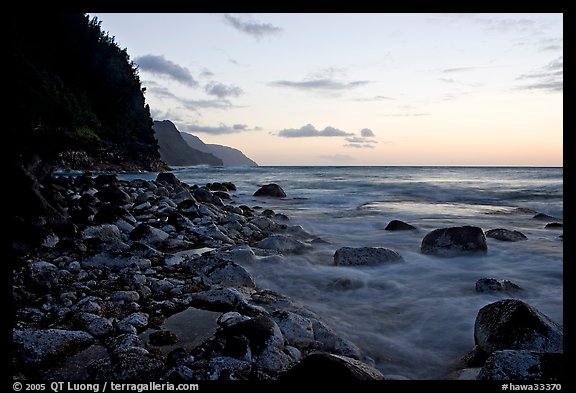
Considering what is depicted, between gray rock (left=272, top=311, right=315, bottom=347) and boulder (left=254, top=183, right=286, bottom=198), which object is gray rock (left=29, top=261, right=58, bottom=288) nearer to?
gray rock (left=272, top=311, right=315, bottom=347)

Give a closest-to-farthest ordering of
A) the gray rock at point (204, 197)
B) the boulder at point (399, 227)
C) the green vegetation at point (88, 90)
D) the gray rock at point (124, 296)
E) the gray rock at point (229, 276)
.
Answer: the gray rock at point (124, 296), the gray rock at point (229, 276), the boulder at point (399, 227), the gray rock at point (204, 197), the green vegetation at point (88, 90)

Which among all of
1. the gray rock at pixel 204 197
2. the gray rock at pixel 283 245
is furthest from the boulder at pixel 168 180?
the gray rock at pixel 283 245

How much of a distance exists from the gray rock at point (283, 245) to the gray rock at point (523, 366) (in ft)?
12.4

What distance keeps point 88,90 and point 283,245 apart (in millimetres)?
51643

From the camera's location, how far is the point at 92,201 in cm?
719

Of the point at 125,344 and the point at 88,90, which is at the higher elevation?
the point at 88,90

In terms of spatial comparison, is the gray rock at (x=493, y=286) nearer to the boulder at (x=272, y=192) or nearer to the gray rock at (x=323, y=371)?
the gray rock at (x=323, y=371)

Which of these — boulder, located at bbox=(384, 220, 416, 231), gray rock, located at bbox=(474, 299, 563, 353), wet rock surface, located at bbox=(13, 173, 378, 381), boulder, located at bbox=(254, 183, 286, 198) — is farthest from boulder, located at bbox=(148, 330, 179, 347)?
boulder, located at bbox=(254, 183, 286, 198)

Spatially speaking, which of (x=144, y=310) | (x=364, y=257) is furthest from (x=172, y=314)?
(x=364, y=257)

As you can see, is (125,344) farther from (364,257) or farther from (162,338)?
(364,257)

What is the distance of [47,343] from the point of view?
218 cm

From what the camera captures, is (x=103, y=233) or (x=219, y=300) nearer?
(x=219, y=300)

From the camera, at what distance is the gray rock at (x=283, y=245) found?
18.7 feet
